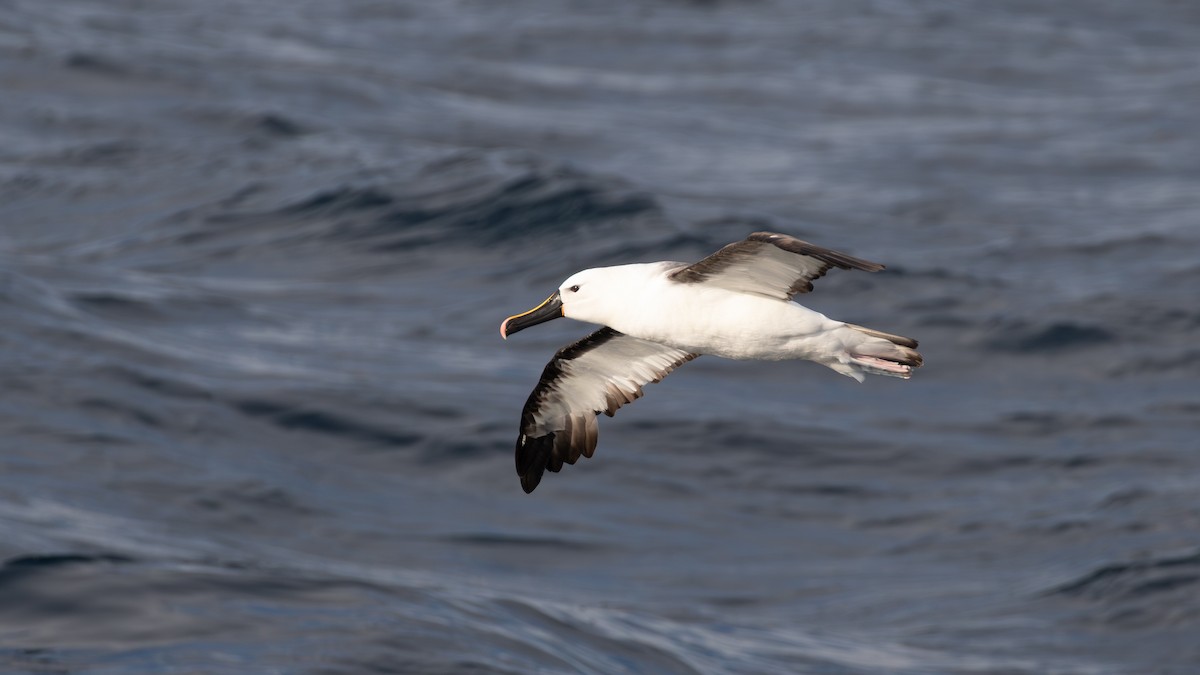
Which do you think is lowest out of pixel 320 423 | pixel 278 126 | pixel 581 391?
pixel 320 423

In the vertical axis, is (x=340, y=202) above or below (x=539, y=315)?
below

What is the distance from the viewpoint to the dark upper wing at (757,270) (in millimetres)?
10703

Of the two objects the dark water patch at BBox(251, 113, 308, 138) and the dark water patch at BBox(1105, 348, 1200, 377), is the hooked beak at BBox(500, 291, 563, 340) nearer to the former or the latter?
the dark water patch at BBox(1105, 348, 1200, 377)

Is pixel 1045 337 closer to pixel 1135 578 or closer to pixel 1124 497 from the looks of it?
pixel 1124 497

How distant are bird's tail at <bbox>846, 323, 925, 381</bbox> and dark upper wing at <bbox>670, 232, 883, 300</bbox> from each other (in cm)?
43

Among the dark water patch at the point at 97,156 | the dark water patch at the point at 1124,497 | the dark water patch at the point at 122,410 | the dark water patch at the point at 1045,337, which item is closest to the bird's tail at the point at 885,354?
the dark water patch at the point at 1124,497

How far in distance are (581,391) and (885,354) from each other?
2.63 metres

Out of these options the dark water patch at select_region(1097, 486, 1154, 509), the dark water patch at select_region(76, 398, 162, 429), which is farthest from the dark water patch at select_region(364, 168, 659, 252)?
the dark water patch at select_region(1097, 486, 1154, 509)

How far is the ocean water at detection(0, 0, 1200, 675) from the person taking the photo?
2239 centimetres

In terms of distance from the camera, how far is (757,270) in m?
11.0

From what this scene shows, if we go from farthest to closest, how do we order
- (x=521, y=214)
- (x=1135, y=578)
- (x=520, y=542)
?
1. (x=521, y=214)
2. (x=520, y=542)
3. (x=1135, y=578)

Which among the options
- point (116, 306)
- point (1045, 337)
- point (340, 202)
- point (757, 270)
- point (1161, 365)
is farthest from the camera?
point (340, 202)

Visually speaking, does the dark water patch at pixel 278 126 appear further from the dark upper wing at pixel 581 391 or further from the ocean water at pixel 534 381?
the dark upper wing at pixel 581 391

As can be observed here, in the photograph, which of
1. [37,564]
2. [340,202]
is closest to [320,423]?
[37,564]
